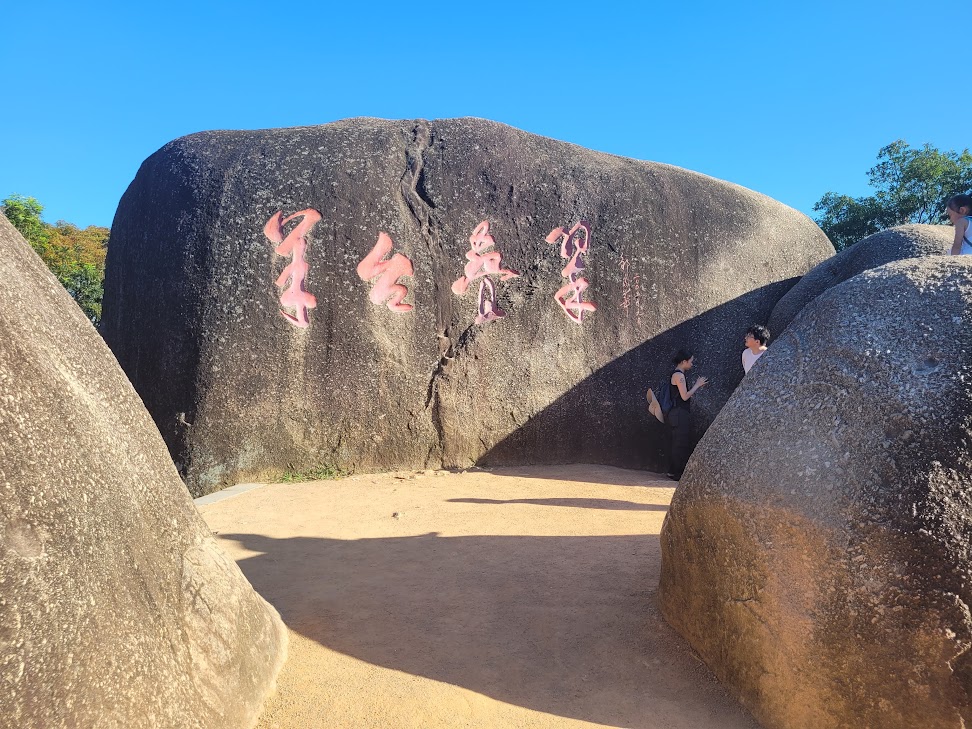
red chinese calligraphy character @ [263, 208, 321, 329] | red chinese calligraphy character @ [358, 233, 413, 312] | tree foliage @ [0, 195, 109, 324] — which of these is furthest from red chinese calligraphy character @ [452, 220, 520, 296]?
tree foliage @ [0, 195, 109, 324]

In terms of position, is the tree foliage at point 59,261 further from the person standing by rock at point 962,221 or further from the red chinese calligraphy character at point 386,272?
the person standing by rock at point 962,221

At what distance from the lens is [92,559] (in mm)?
1763

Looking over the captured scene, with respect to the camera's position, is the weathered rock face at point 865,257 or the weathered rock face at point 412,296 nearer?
the weathered rock face at point 412,296

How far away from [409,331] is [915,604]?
4.64 metres

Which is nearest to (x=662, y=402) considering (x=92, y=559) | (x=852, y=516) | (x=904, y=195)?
(x=852, y=516)

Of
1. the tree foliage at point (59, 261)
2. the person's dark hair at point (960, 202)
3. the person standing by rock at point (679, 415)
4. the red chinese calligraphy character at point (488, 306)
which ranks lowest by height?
the person standing by rock at point (679, 415)

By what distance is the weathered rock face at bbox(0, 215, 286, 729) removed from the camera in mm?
1611

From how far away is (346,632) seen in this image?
9.53 ft

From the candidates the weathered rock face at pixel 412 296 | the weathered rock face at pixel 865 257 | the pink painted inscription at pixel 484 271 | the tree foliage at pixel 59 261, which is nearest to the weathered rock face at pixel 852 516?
the weathered rock face at pixel 412 296

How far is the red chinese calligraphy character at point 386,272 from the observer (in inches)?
236

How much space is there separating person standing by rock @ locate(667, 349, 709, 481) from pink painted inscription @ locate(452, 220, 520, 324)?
5.54 feet

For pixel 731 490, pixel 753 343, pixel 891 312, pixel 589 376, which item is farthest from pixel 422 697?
pixel 589 376

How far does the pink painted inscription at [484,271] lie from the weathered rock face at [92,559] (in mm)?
4068

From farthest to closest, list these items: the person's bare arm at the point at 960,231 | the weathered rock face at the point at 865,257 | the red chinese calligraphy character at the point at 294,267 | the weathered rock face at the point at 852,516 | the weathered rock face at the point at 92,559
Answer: the weathered rock face at the point at 865,257 → the red chinese calligraphy character at the point at 294,267 → the person's bare arm at the point at 960,231 → the weathered rock face at the point at 852,516 → the weathered rock face at the point at 92,559
